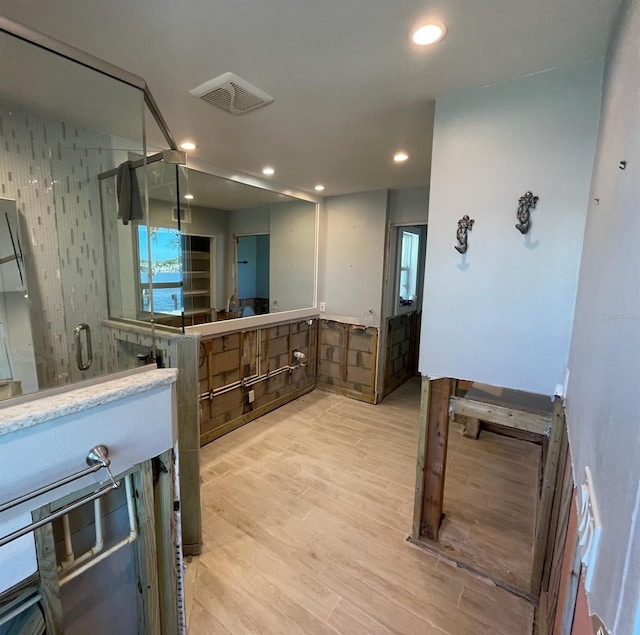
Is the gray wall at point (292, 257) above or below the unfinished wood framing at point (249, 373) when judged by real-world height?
Result: above

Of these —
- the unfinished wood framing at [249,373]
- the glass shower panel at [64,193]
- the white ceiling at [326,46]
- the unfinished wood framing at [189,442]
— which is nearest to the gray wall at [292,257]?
the unfinished wood framing at [249,373]

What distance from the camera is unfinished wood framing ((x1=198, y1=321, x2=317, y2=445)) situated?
3.13m

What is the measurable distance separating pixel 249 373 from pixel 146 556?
2350mm

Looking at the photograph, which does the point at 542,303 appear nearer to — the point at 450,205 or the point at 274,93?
the point at 450,205

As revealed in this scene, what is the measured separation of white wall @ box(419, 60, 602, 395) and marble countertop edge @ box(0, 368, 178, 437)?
1417mm

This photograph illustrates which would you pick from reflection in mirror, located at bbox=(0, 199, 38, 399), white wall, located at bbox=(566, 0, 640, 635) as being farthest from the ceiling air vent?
white wall, located at bbox=(566, 0, 640, 635)

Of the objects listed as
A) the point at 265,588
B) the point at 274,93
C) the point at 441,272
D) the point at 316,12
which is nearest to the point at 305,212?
the point at 274,93

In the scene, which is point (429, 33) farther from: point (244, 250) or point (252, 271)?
point (244, 250)

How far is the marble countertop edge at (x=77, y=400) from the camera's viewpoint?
0.83 metres

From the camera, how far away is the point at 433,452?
196 cm

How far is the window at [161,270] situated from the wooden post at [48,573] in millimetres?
1248

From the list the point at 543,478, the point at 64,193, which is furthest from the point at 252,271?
the point at 543,478

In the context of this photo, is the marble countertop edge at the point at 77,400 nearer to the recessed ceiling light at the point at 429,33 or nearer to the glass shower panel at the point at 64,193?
the glass shower panel at the point at 64,193

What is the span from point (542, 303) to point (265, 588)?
79.4 inches
